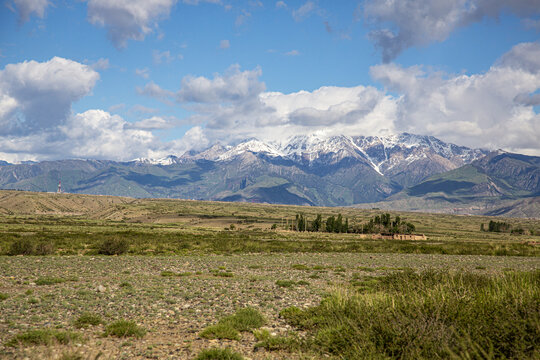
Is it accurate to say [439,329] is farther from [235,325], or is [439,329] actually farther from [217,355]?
[235,325]

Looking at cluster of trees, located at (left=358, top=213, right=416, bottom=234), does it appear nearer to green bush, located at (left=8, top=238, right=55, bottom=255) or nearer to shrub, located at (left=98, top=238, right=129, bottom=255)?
shrub, located at (left=98, top=238, right=129, bottom=255)

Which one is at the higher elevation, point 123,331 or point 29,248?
point 123,331

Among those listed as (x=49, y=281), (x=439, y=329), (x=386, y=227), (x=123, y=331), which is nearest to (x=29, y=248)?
(x=49, y=281)

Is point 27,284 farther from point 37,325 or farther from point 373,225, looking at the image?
point 373,225

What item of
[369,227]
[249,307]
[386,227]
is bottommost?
[369,227]

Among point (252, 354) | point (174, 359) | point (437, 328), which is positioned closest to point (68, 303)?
point (174, 359)

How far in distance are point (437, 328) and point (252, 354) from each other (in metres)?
5.17

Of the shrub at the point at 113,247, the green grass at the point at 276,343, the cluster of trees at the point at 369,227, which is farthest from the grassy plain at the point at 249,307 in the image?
the cluster of trees at the point at 369,227

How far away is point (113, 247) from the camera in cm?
4131

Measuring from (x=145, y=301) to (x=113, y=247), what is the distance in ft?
87.2

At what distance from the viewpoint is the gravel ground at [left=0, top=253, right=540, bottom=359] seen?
11.2 m

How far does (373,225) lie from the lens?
11919cm

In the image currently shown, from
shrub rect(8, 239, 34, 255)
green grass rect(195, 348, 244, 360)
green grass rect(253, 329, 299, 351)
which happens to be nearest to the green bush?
shrub rect(8, 239, 34, 255)

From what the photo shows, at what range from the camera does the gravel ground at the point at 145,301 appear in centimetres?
1117
